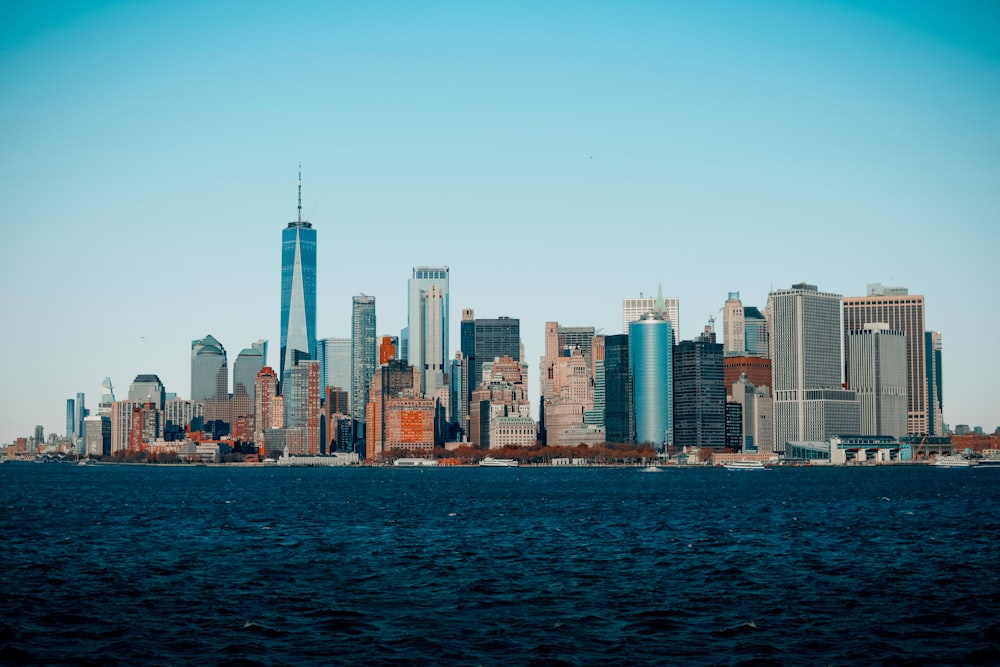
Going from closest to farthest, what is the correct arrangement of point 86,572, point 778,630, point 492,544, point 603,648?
point 603,648
point 778,630
point 86,572
point 492,544

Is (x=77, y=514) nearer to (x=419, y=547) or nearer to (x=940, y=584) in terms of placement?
(x=419, y=547)

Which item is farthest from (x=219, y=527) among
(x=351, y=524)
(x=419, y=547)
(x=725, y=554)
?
(x=725, y=554)

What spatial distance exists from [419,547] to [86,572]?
85.7ft

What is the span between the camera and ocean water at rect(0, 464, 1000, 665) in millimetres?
53500

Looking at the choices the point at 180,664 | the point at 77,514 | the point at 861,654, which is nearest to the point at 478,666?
the point at 180,664

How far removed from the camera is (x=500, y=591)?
228ft

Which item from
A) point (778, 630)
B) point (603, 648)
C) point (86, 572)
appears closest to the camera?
point (603, 648)

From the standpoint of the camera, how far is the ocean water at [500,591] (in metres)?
53.5

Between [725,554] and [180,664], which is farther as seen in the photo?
[725,554]

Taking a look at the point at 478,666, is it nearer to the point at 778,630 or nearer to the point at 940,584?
the point at 778,630

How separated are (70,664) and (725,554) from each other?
50.9 metres

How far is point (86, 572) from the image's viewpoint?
76.9 meters

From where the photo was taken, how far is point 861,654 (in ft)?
172

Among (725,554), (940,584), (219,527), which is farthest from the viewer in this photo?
(219,527)
